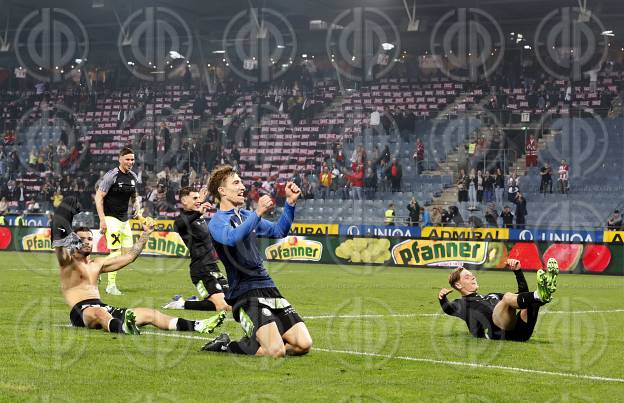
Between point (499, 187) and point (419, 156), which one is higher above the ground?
point (419, 156)

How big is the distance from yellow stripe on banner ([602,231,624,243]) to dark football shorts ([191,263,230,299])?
16.0 m

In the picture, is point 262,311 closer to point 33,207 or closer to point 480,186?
point 480,186

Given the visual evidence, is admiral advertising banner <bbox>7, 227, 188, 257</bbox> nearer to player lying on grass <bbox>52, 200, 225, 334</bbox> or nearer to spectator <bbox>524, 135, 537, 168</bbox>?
spectator <bbox>524, 135, 537, 168</bbox>

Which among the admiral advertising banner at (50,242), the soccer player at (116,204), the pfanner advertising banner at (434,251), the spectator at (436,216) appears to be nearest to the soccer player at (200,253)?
the soccer player at (116,204)

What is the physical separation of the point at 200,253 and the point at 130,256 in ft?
10.0

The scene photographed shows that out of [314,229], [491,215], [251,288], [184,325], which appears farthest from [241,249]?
[491,215]

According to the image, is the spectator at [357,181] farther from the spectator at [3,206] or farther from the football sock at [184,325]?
the football sock at [184,325]

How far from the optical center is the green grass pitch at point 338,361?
7.35m

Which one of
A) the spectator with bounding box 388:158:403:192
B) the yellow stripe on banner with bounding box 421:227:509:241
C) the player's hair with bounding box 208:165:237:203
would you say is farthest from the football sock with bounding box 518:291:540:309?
the spectator with bounding box 388:158:403:192

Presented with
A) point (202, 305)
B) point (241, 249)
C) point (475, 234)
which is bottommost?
point (475, 234)

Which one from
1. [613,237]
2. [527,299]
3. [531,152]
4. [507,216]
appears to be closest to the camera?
[527,299]

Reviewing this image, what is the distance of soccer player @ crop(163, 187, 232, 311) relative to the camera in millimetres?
13453

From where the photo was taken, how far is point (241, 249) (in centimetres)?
896

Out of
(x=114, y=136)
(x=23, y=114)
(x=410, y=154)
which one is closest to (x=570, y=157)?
(x=410, y=154)
